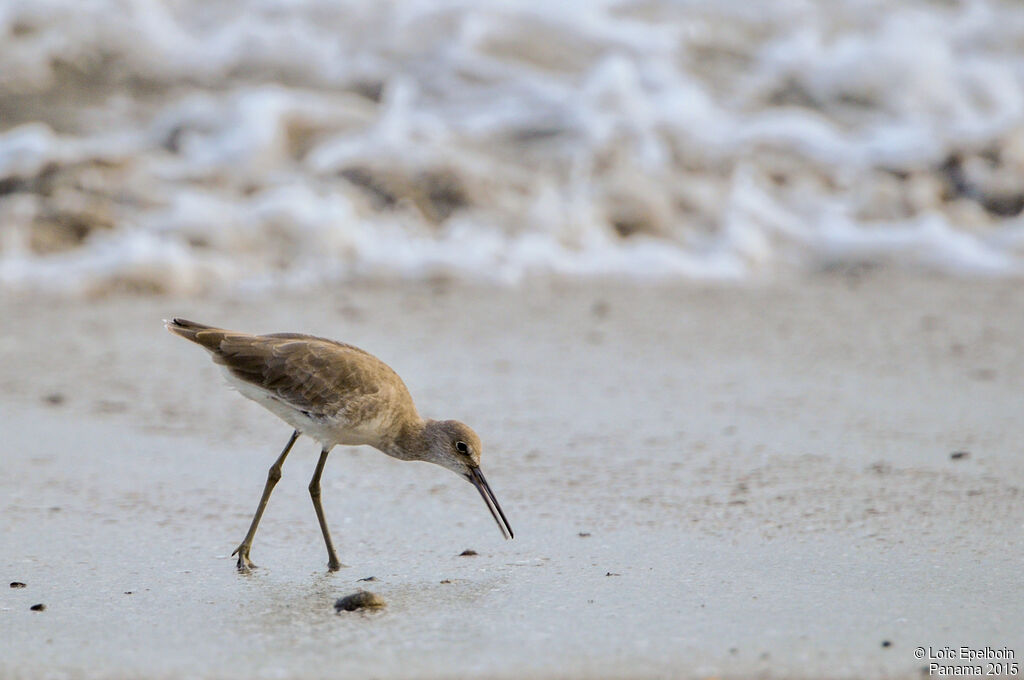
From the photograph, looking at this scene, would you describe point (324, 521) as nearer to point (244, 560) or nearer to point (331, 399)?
point (244, 560)

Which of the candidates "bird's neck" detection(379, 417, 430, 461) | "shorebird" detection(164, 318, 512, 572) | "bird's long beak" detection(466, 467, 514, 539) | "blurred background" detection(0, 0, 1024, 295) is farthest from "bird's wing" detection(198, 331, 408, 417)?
"blurred background" detection(0, 0, 1024, 295)

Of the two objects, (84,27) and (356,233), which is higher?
(84,27)

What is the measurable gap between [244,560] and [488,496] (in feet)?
Answer: 2.78

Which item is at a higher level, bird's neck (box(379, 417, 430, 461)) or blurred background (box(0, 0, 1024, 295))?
blurred background (box(0, 0, 1024, 295))

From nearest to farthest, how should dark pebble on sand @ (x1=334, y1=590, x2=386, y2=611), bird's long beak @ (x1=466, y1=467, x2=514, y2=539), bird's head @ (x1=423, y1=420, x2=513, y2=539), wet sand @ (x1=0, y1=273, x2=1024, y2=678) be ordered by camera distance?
wet sand @ (x1=0, y1=273, x2=1024, y2=678), dark pebble on sand @ (x1=334, y1=590, x2=386, y2=611), bird's long beak @ (x1=466, y1=467, x2=514, y2=539), bird's head @ (x1=423, y1=420, x2=513, y2=539)

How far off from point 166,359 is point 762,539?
Answer: 11.1 feet

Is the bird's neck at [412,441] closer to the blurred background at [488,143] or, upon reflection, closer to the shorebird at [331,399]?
the shorebird at [331,399]

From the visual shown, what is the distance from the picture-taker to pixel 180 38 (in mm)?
10539

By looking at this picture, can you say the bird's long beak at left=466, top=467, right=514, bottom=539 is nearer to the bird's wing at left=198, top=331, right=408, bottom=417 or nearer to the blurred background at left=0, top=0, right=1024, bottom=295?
the bird's wing at left=198, top=331, right=408, bottom=417

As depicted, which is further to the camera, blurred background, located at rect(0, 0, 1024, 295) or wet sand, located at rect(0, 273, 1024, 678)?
blurred background, located at rect(0, 0, 1024, 295)

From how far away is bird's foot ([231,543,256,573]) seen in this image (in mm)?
3818

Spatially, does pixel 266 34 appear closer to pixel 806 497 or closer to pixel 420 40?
pixel 420 40

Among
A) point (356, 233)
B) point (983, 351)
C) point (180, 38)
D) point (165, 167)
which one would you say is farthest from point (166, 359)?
point (180, 38)

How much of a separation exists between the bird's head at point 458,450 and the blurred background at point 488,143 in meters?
3.77
